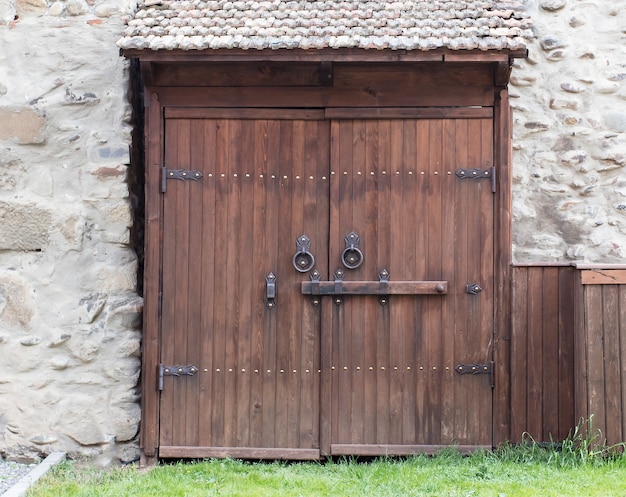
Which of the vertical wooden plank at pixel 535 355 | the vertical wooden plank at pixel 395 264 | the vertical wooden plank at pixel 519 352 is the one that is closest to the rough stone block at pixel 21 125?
the vertical wooden plank at pixel 395 264

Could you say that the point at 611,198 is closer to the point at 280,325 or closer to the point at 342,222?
the point at 342,222

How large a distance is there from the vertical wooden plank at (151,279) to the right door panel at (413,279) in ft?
3.96

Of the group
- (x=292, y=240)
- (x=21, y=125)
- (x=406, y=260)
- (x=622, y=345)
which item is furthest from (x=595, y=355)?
(x=21, y=125)

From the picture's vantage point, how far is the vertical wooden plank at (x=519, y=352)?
468 cm

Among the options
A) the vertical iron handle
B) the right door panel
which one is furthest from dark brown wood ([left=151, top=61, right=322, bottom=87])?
the vertical iron handle

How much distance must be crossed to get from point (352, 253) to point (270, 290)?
0.63m

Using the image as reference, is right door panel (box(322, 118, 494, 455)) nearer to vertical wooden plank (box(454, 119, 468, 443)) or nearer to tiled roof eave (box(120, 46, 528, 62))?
vertical wooden plank (box(454, 119, 468, 443))

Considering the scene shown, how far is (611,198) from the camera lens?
5168 mm

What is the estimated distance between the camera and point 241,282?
15.7 ft

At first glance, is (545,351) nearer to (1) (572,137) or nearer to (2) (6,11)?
(1) (572,137)

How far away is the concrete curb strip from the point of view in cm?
396

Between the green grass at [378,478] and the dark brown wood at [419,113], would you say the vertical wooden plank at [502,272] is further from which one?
the green grass at [378,478]

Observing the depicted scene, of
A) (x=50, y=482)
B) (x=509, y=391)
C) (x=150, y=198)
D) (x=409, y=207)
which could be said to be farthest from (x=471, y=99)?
(x=50, y=482)

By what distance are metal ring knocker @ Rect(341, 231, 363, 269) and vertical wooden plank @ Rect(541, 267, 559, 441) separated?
4.30ft
